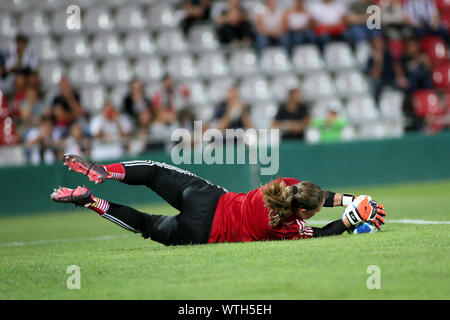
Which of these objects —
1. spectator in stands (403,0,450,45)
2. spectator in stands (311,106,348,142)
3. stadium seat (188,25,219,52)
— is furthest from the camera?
spectator in stands (403,0,450,45)

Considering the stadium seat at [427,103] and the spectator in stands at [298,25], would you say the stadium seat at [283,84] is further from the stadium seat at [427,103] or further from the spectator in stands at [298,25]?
the stadium seat at [427,103]

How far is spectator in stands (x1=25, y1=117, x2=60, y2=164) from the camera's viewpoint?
15.7 metres

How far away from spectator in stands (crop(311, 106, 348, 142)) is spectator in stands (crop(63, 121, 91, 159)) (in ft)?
17.6

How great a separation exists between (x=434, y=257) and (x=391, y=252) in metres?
0.43

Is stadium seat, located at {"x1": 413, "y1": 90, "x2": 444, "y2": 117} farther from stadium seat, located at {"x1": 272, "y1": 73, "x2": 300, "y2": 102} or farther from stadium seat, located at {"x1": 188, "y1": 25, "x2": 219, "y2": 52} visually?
stadium seat, located at {"x1": 188, "y1": 25, "x2": 219, "y2": 52}

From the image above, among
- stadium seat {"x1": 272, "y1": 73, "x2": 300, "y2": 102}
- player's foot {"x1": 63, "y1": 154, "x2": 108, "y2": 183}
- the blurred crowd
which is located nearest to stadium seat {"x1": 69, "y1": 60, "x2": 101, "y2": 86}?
the blurred crowd

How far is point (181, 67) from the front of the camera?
19.3 meters

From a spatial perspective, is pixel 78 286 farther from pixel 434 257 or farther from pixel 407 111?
pixel 407 111

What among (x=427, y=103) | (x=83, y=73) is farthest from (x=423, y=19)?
(x=83, y=73)

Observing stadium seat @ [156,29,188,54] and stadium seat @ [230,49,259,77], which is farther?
stadium seat @ [230,49,259,77]

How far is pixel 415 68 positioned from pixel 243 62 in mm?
4711

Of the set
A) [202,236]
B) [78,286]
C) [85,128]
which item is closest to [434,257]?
[202,236]

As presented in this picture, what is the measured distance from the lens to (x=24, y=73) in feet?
56.1

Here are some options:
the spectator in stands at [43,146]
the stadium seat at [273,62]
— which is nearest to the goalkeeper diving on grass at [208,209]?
the spectator in stands at [43,146]
